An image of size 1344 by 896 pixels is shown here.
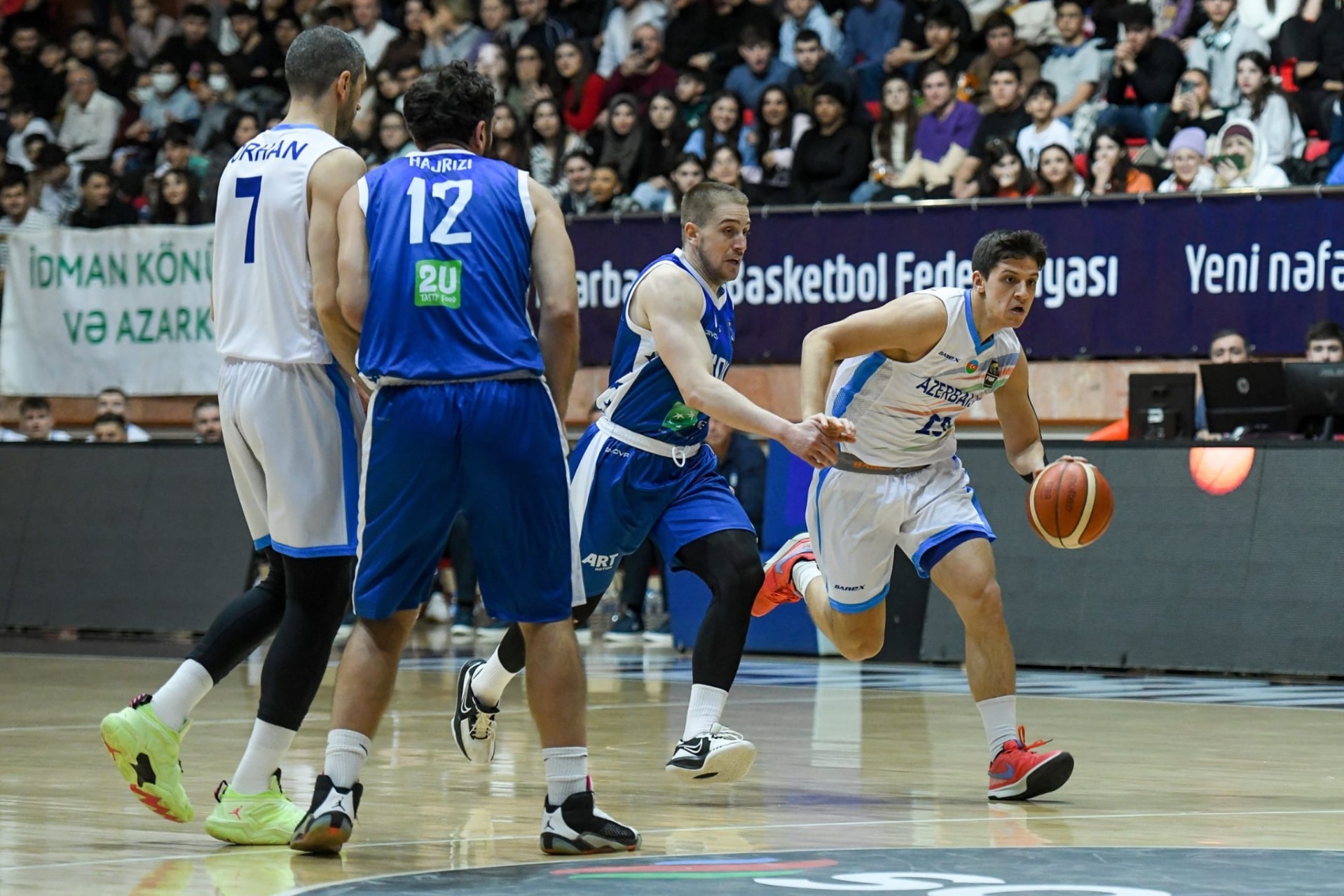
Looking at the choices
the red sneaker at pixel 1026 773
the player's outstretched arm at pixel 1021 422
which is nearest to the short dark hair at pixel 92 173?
the player's outstretched arm at pixel 1021 422

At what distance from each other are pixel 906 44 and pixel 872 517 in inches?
411

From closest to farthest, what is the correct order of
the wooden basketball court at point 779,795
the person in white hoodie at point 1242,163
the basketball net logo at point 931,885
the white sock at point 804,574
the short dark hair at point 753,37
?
the basketball net logo at point 931,885, the wooden basketball court at point 779,795, the white sock at point 804,574, the person in white hoodie at point 1242,163, the short dark hair at point 753,37

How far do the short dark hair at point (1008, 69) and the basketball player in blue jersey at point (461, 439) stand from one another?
11105mm

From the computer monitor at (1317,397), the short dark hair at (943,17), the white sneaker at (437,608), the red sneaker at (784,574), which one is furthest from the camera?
the short dark hair at (943,17)

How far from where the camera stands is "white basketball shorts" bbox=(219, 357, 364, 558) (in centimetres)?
549

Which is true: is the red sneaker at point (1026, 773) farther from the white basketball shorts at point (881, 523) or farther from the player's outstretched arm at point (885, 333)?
the player's outstretched arm at point (885, 333)

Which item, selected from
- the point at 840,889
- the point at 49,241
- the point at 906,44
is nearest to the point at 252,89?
the point at 49,241

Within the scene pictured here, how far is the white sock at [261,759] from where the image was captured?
546 centimetres

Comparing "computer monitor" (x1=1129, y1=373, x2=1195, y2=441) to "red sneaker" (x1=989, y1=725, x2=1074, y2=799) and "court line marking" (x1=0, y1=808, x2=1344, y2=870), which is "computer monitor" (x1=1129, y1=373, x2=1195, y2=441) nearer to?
"red sneaker" (x1=989, y1=725, x2=1074, y2=799)

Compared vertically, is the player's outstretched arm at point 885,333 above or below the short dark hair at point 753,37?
below

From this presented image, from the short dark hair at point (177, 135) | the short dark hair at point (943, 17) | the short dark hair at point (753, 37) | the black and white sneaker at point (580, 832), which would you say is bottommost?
the black and white sneaker at point (580, 832)

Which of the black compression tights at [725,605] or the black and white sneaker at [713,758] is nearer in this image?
the black and white sneaker at [713,758]

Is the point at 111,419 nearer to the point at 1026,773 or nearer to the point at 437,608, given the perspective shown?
the point at 437,608

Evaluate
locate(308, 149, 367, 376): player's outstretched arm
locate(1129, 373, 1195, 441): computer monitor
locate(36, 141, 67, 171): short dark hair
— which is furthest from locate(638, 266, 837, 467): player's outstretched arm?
locate(36, 141, 67, 171): short dark hair
